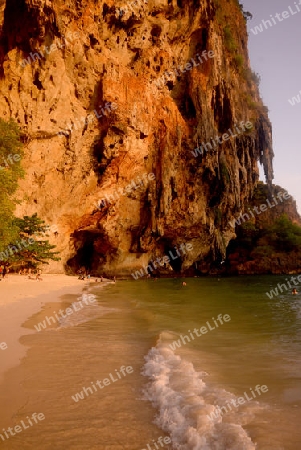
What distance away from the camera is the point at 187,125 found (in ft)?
112

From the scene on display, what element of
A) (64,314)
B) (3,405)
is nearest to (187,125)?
(64,314)

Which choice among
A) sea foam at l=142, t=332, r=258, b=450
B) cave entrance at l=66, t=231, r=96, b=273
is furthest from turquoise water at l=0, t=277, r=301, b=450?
cave entrance at l=66, t=231, r=96, b=273

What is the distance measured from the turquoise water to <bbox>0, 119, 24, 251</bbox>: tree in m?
9.73

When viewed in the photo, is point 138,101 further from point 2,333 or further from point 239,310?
point 2,333

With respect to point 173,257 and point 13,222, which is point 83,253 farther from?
point 13,222

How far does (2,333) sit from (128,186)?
82.1 ft

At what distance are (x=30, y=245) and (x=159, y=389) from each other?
21900 millimetres

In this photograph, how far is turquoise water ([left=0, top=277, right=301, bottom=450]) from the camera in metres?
3.09

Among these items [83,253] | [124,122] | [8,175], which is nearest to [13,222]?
[8,175]

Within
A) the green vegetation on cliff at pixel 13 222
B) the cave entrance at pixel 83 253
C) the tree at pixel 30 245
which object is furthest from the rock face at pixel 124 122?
the green vegetation on cliff at pixel 13 222

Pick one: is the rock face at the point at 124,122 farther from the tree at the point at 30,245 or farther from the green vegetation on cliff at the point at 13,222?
the green vegetation on cliff at the point at 13,222

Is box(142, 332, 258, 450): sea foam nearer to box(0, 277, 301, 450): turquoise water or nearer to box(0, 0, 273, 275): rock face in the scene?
box(0, 277, 301, 450): turquoise water

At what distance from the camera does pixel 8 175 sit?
15.9 m

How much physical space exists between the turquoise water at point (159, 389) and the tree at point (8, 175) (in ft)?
31.9
